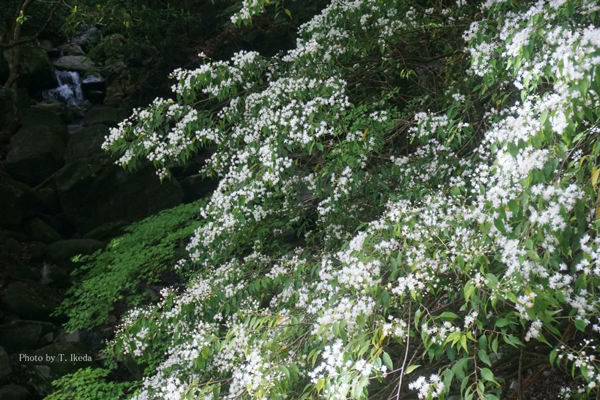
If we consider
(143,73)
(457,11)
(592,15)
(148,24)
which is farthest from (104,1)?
(592,15)

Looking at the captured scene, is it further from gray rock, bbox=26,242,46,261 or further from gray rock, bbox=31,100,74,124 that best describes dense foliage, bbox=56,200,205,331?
gray rock, bbox=31,100,74,124

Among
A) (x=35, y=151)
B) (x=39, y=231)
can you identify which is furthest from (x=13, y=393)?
(x=35, y=151)

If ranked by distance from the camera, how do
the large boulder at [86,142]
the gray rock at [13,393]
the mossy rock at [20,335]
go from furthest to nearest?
the large boulder at [86,142], the mossy rock at [20,335], the gray rock at [13,393]

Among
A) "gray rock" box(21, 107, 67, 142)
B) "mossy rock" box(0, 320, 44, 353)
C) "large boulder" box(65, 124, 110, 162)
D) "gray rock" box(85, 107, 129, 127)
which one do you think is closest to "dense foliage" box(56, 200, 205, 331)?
"mossy rock" box(0, 320, 44, 353)

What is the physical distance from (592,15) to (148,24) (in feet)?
27.3

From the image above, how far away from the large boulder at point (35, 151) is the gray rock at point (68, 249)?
2.37 metres

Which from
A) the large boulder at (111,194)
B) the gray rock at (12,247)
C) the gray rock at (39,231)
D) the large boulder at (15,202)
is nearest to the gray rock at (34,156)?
the large boulder at (15,202)

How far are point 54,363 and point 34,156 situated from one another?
5377mm

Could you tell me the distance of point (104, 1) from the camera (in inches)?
329

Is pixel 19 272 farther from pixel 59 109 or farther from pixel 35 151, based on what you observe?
pixel 59 109

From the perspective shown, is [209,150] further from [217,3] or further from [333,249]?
[333,249]

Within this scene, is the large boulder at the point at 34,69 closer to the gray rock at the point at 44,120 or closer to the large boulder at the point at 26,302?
the gray rock at the point at 44,120

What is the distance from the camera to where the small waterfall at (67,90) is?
12750mm

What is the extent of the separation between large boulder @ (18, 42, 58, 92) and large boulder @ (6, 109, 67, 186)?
2002mm
